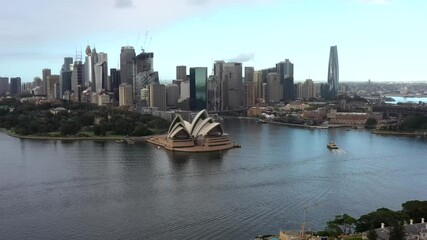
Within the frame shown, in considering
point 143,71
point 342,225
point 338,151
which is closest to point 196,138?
point 338,151

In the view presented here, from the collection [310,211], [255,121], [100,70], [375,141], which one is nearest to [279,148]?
[375,141]

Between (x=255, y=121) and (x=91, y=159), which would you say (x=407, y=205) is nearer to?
(x=91, y=159)

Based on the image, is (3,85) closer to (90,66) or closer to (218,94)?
(90,66)

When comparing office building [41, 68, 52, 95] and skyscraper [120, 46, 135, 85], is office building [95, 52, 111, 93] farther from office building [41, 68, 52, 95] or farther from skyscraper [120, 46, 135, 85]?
office building [41, 68, 52, 95]

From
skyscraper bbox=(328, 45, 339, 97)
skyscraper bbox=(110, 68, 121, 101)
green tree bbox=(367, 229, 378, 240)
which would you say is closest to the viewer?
green tree bbox=(367, 229, 378, 240)

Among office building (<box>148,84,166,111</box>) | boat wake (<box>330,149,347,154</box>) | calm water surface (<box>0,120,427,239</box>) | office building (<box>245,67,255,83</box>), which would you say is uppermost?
office building (<box>245,67,255,83</box>)

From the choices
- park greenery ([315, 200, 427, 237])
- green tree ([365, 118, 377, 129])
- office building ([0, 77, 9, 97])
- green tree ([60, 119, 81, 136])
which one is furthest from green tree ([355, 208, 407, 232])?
office building ([0, 77, 9, 97])

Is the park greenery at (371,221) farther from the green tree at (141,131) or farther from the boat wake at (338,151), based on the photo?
the green tree at (141,131)
